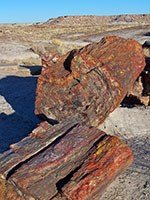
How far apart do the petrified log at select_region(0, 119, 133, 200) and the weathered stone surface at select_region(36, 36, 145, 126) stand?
1371mm

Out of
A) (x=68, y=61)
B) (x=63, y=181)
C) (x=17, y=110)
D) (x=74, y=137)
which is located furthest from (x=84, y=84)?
(x=63, y=181)

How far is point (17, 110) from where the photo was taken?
8.24m

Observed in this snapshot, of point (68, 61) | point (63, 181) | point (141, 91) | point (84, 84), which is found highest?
point (68, 61)

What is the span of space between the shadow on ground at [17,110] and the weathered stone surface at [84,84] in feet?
1.70

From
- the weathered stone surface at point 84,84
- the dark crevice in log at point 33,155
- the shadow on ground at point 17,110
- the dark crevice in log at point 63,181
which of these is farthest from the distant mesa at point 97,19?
the dark crevice in log at point 63,181

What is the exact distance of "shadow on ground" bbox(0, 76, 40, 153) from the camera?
693 centimetres

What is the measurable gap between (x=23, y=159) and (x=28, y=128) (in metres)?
2.58

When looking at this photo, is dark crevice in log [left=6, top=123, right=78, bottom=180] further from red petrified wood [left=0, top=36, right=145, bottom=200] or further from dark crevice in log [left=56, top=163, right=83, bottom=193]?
dark crevice in log [left=56, top=163, right=83, bottom=193]

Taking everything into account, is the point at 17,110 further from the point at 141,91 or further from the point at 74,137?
the point at 74,137

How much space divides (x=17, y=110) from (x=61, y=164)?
3762mm

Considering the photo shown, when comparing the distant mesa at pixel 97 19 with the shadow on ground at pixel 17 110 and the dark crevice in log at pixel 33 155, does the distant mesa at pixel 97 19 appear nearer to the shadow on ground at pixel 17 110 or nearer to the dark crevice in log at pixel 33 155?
the shadow on ground at pixel 17 110

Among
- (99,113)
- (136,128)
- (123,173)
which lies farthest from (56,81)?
(123,173)

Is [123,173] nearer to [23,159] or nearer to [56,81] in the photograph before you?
[23,159]

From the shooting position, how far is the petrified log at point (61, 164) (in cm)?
434
